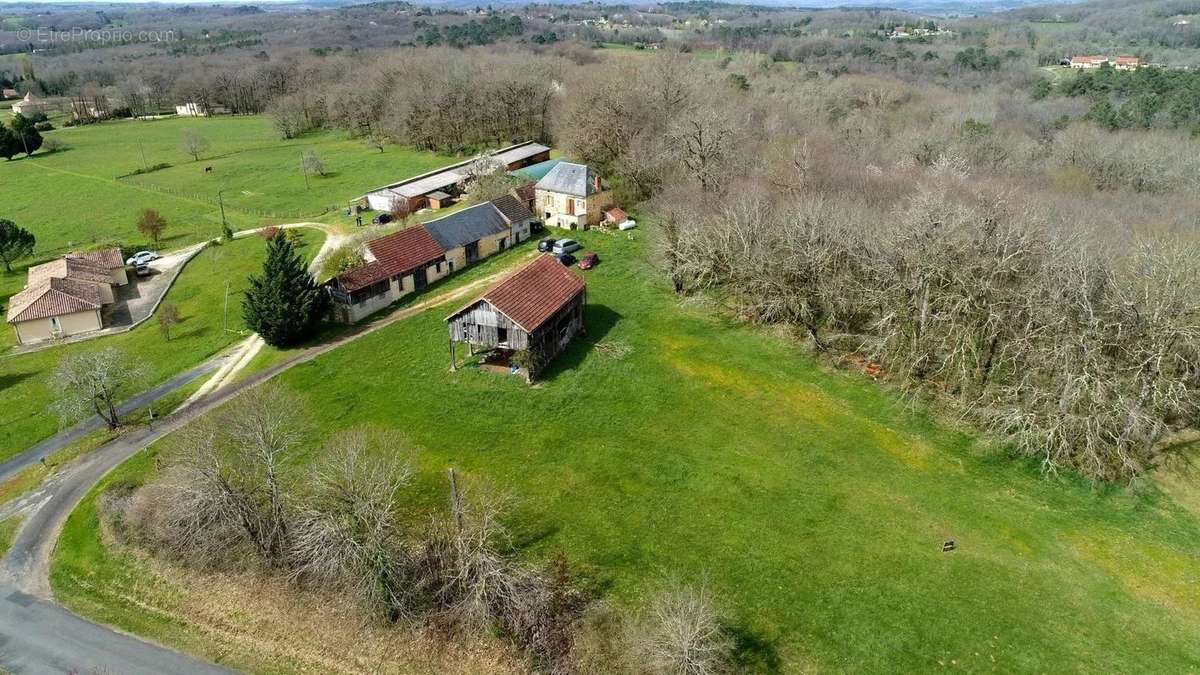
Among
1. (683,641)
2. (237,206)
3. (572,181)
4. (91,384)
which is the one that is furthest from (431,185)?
(683,641)

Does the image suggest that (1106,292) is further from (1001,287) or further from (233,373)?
(233,373)

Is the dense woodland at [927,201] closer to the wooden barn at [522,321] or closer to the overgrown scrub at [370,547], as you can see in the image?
the wooden barn at [522,321]

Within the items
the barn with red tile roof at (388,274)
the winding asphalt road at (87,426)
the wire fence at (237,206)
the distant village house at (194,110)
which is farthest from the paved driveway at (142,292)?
the distant village house at (194,110)

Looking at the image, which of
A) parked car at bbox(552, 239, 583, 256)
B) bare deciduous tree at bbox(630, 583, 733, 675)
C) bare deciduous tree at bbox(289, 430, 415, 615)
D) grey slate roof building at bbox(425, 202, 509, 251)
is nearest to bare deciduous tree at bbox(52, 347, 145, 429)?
A: bare deciduous tree at bbox(289, 430, 415, 615)

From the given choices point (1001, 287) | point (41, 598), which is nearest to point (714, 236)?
point (1001, 287)

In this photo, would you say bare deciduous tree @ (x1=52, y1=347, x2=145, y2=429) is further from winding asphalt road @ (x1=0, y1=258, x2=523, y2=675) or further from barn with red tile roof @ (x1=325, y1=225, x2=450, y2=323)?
barn with red tile roof @ (x1=325, y1=225, x2=450, y2=323)

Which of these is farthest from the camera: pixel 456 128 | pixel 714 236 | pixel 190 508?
pixel 456 128
